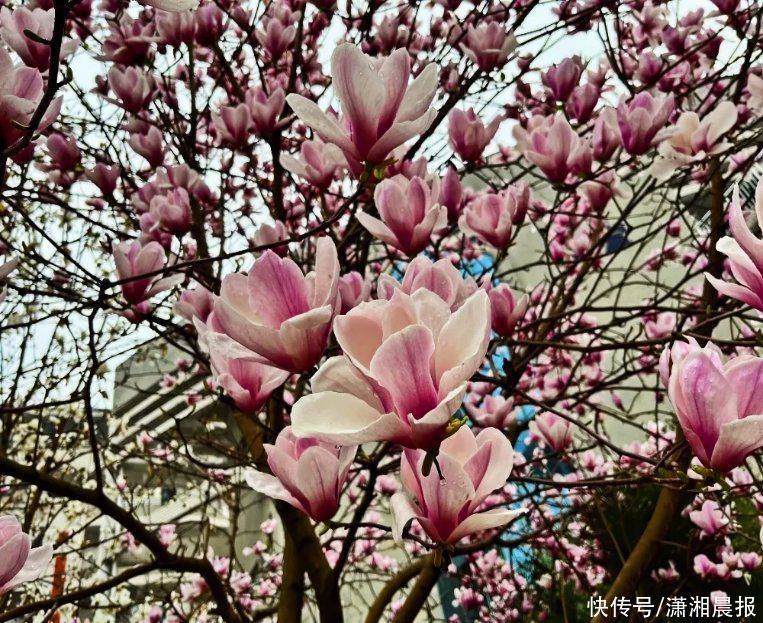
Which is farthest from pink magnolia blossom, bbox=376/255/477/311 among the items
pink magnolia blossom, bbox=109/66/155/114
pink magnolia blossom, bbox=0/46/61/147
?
pink magnolia blossom, bbox=109/66/155/114

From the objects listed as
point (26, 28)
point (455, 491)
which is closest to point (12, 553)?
point (455, 491)

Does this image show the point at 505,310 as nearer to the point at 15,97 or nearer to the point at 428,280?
the point at 428,280

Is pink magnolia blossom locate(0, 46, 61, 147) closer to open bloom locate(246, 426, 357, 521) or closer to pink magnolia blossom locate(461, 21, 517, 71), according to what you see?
open bloom locate(246, 426, 357, 521)

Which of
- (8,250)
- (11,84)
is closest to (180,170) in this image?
(8,250)

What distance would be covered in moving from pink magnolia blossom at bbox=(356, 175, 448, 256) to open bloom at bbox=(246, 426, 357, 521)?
426 millimetres

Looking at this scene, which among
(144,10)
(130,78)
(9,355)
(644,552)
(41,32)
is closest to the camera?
(41,32)

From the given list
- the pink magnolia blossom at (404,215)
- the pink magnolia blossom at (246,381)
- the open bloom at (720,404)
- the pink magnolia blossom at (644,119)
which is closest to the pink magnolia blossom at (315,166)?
the pink magnolia blossom at (404,215)

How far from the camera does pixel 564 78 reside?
5.66 ft

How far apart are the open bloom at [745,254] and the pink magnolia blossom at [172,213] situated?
3.97ft

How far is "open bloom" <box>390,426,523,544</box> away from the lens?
0.62 m

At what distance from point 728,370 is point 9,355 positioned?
13.9ft

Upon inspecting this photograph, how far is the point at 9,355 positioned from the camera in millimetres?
3941

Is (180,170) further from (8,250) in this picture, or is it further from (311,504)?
(311,504)

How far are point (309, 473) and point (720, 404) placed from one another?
434 mm
